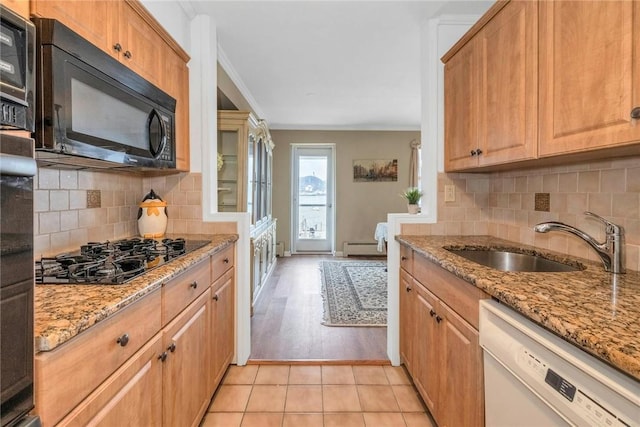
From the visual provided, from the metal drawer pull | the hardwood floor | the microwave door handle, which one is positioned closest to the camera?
the metal drawer pull

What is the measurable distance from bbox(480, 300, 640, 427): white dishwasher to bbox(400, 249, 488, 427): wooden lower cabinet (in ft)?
0.32

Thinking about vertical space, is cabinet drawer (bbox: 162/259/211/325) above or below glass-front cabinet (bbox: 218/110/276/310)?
below

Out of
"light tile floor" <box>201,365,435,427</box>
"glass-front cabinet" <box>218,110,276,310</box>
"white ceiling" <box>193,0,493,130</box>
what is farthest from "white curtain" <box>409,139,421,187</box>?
"light tile floor" <box>201,365,435,427</box>

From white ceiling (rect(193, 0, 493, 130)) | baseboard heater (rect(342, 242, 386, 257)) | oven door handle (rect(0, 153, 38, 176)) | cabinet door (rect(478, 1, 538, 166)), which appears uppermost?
white ceiling (rect(193, 0, 493, 130))

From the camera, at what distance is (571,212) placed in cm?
163

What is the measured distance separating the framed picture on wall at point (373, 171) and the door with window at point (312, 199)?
0.51m

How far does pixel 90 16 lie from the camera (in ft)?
4.30

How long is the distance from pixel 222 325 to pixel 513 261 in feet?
5.50

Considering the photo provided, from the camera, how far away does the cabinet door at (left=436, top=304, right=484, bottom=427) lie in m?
1.20

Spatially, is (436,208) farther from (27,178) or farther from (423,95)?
(27,178)

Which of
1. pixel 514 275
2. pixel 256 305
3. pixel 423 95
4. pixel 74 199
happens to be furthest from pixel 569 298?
pixel 256 305

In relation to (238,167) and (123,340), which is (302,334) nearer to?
(238,167)

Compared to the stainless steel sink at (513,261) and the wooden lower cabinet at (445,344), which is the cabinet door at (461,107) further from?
the wooden lower cabinet at (445,344)

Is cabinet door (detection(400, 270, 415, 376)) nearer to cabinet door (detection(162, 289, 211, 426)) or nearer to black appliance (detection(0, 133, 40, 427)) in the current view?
cabinet door (detection(162, 289, 211, 426))
